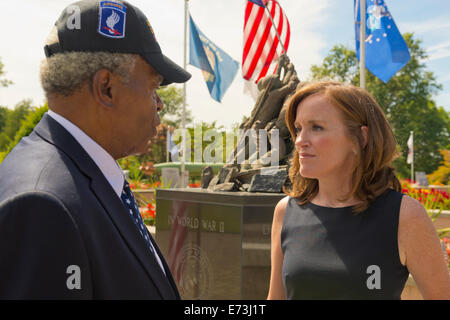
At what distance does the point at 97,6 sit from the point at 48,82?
0.31 meters

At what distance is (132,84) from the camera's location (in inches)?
64.5

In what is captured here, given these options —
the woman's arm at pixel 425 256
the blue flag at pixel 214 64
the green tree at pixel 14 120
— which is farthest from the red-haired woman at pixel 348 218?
the green tree at pixel 14 120

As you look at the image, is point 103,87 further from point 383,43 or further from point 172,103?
point 172,103

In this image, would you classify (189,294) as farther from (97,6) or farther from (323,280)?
(97,6)

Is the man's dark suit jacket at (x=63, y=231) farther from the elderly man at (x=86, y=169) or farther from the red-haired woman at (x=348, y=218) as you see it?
the red-haired woman at (x=348, y=218)

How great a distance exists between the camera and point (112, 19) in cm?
151

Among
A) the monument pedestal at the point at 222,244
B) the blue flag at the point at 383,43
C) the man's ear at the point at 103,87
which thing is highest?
the blue flag at the point at 383,43

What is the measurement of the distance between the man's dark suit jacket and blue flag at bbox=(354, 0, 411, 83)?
9622mm

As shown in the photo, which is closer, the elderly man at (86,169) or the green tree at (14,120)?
the elderly man at (86,169)

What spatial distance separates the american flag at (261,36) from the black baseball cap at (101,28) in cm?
1034

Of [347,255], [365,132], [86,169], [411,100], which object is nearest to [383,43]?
[365,132]

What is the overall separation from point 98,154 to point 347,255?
1.27m

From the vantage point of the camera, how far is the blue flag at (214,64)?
14.8 metres
